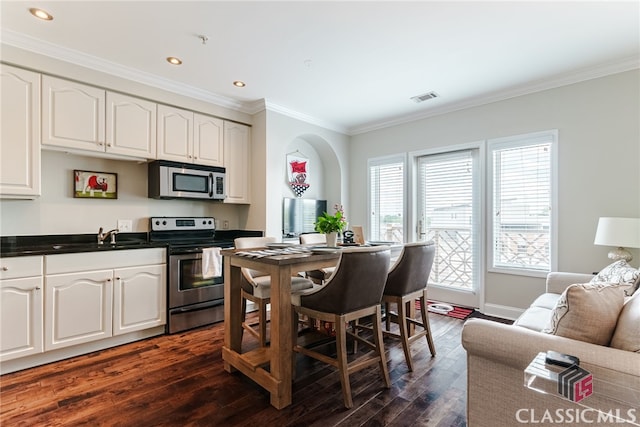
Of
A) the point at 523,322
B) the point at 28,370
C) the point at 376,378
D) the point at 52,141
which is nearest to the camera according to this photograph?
the point at 523,322

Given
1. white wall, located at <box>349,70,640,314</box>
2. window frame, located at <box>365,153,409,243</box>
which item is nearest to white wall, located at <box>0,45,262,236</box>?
window frame, located at <box>365,153,409,243</box>

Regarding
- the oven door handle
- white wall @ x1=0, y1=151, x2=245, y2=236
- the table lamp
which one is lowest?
the oven door handle

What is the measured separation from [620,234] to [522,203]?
971mm

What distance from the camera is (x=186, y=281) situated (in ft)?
10.2

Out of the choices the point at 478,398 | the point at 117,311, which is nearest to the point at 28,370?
the point at 117,311

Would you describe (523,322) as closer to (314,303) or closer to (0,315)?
(314,303)

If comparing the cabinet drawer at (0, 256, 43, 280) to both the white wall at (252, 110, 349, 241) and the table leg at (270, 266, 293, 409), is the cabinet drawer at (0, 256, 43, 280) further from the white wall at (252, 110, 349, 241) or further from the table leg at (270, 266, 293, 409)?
the white wall at (252, 110, 349, 241)

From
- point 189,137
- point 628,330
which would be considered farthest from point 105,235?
point 628,330

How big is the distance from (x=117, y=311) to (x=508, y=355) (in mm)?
2983

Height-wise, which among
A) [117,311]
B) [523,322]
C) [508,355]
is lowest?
[117,311]

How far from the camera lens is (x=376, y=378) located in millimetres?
2164

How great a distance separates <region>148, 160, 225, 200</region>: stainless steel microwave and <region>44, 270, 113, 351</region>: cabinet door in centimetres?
98

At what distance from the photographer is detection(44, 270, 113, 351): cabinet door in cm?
240

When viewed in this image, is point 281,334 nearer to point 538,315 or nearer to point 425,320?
point 425,320
